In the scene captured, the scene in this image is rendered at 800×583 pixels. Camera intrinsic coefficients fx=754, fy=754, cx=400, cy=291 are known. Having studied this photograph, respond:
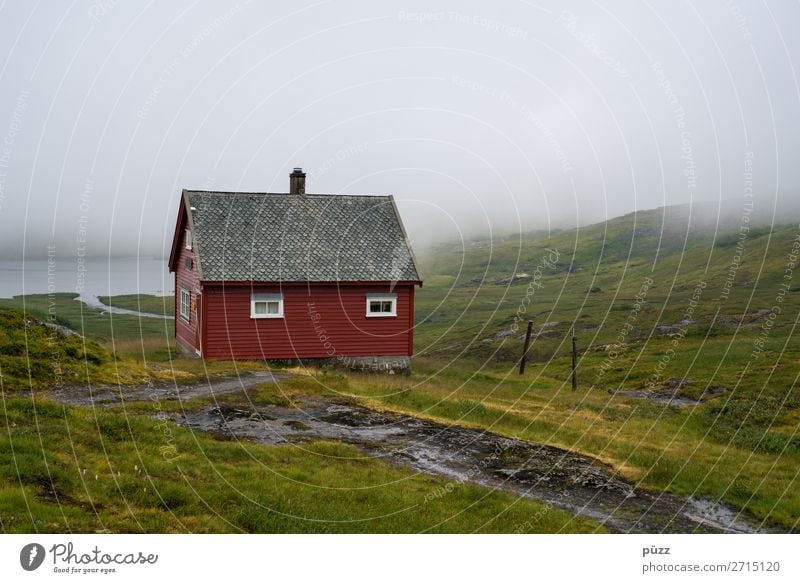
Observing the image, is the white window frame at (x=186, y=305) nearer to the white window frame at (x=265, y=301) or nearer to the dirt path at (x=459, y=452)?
the white window frame at (x=265, y=301)

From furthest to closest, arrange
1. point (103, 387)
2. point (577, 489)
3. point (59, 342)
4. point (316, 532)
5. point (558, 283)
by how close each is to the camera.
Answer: point (558, 283), point (59, 342), point (103, 387), point (577, 489), point (316, 532)

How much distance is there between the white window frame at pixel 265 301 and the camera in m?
33.5

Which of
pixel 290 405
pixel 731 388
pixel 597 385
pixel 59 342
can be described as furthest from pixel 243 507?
pixel 597 385

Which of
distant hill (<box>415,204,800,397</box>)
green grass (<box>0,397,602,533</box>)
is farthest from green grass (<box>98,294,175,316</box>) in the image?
green grass (<box>0,397,602,533</box>)

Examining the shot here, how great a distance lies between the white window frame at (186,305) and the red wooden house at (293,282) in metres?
0.10

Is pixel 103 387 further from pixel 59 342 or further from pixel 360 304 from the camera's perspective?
pixel 360 304

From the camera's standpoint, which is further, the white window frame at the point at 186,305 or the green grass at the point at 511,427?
the white window frame at the point at 186,305

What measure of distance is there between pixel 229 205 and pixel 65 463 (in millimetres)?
23912

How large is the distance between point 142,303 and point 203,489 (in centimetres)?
9993

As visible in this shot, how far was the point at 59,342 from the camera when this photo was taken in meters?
27.8

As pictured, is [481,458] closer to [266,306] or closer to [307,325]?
[307,325]

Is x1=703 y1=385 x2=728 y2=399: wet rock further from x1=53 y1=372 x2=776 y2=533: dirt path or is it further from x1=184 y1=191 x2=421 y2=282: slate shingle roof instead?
x1=53 y1=372 x2=776 y2=533: dirt path
